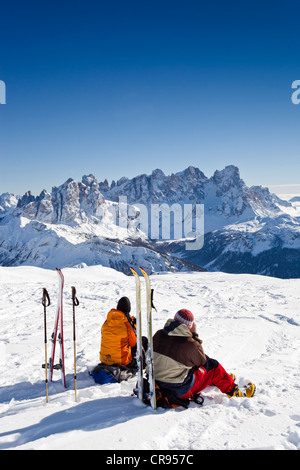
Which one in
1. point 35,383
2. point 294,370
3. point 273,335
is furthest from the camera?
point 273,335

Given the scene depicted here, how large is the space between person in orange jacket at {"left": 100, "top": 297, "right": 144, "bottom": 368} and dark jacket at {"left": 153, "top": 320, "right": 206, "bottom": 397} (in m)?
1.59

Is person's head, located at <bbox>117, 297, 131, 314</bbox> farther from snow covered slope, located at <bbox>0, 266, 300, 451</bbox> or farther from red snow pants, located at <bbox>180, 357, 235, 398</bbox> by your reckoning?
red snow pants, located at <bbox>180, 357, 235, 398</bbox>

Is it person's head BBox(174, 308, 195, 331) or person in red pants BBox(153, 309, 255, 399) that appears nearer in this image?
person in red pants BBox(153, 309, 255, 399)

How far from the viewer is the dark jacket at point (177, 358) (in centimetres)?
550

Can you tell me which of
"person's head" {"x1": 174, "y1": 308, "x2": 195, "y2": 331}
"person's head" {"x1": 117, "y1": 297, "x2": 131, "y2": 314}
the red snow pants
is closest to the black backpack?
the red snow pants

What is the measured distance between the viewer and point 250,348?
10.2 metres

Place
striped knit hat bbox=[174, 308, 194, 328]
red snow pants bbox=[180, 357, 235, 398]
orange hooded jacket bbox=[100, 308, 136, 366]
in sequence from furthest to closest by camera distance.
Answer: orange hooded jacket bbox=[100, 308, 136, 366]
red snow pants bbox=[180, 357, 235, 398]
striped knit hat bbox=[174, 308, 194, 328]

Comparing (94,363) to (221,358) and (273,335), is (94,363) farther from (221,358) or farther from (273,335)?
(273,335)

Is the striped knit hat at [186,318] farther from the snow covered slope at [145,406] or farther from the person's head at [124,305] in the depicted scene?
the person's head at [124,305]

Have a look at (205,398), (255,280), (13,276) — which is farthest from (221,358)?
(13,276)

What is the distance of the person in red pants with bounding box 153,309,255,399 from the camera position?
5.50 metres

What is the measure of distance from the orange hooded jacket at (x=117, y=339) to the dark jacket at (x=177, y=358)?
159cm

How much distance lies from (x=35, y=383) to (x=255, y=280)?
26.0 metres
